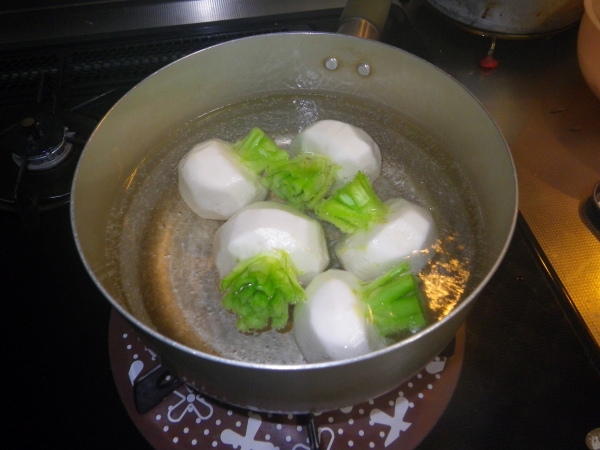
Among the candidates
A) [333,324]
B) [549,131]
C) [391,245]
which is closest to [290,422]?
[333,324]

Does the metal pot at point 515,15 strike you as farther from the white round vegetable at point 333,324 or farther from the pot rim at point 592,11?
the white round vegetable at point 333,324

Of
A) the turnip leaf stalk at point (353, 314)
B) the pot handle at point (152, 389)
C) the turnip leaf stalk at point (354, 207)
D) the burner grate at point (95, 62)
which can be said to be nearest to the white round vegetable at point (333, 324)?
the turnip leaf stalk at point (353, 314)

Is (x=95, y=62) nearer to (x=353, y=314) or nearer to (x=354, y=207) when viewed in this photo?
(x=354, y=207)

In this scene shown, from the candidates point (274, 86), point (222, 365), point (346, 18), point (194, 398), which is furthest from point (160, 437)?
point (346, 18)

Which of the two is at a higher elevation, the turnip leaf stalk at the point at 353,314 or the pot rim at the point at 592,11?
the pot rim at the point at 592,11

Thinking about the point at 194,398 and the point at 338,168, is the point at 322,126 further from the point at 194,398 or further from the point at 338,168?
the point at 194,398

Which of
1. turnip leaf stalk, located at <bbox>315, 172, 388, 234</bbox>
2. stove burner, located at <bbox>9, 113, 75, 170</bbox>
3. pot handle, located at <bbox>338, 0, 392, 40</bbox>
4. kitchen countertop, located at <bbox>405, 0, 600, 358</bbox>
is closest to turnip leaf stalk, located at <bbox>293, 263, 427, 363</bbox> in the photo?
turnip leaf stalk, located at <bbox>315, 172, 388, 234</bbox>

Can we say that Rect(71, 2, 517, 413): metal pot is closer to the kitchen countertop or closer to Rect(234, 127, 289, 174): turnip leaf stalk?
Rect(234, 127, 289, 174): turnip leaf stalk
